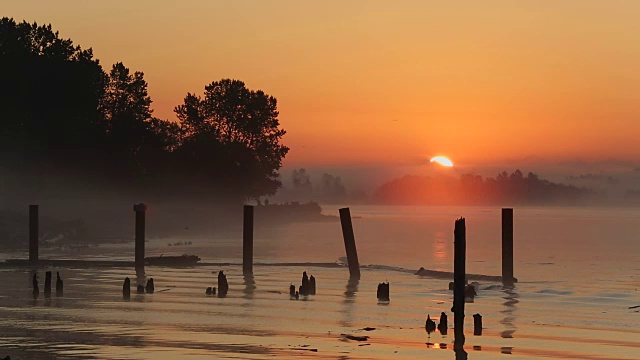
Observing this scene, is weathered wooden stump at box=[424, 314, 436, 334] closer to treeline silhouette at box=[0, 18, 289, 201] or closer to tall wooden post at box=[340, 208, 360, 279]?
tall wooden post at box=[340, 208, 360, 279]

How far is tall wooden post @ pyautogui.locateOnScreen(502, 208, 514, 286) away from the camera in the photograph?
48219 mm

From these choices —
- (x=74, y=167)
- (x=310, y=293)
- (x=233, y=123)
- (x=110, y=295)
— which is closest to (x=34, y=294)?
(x=110, y=295)

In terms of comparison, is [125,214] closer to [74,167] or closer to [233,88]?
[74,167]

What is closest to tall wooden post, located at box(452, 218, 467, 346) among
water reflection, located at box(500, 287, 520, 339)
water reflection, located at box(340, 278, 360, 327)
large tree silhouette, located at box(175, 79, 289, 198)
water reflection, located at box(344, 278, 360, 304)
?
water reflection, located at box(500, 287, 520, 339)

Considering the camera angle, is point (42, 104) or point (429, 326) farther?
point (42, 104)

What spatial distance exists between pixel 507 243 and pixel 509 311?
38.2 ft

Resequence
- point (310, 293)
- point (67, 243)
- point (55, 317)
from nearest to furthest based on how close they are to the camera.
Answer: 1. point (55, 317)
2. point (310, 293)
3. point (67, 243)

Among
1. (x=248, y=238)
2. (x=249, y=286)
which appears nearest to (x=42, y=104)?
(x=248, y=238)

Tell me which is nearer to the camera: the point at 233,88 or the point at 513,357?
the point at 513,357

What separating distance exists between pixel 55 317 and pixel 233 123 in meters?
126

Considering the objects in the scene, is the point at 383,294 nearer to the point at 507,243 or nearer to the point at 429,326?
the point at 429,326

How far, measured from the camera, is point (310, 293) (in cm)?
4159

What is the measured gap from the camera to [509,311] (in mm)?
37594

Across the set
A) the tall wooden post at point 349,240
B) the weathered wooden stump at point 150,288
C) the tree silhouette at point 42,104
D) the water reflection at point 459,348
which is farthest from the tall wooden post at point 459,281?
the tree silhouette at point 42,104
